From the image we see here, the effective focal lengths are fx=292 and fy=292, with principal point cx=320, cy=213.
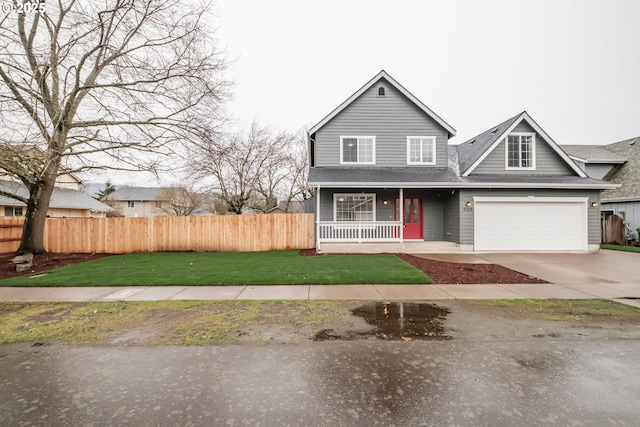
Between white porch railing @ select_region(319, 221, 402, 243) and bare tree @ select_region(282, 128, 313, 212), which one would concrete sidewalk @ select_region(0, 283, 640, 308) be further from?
bare tree @ select_region(282, 128, 313, 212)

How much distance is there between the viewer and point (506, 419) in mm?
2408

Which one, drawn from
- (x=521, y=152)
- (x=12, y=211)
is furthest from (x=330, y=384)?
(x=12, y=211)

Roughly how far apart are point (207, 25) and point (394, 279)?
11.3 m

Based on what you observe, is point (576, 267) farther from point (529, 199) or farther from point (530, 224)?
point (529, 199)

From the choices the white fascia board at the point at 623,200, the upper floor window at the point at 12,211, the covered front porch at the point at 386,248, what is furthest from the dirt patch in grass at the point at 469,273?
the upper floor window at the point at 12,211

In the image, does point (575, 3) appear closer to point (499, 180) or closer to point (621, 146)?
point (621, 146)

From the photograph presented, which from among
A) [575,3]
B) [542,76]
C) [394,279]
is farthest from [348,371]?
[542,76]

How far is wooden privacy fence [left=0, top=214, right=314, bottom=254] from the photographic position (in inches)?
571

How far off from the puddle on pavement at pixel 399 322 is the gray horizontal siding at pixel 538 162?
10876mm

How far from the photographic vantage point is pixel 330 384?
294 cm

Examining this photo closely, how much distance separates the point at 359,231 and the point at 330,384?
34.1 ft

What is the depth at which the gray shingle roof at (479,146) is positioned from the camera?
1392 centimetres

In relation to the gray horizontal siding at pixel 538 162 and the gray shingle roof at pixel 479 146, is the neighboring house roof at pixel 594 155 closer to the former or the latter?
the gray horizontal siding at pixel 538 162

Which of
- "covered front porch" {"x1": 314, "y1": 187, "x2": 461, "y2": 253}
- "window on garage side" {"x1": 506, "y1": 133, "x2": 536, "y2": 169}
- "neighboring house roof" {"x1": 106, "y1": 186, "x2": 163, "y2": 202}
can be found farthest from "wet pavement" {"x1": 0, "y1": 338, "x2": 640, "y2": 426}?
"neighboring house roof" {"x1": 106, "y1": 186, "x2": 163, "y2": 202}
